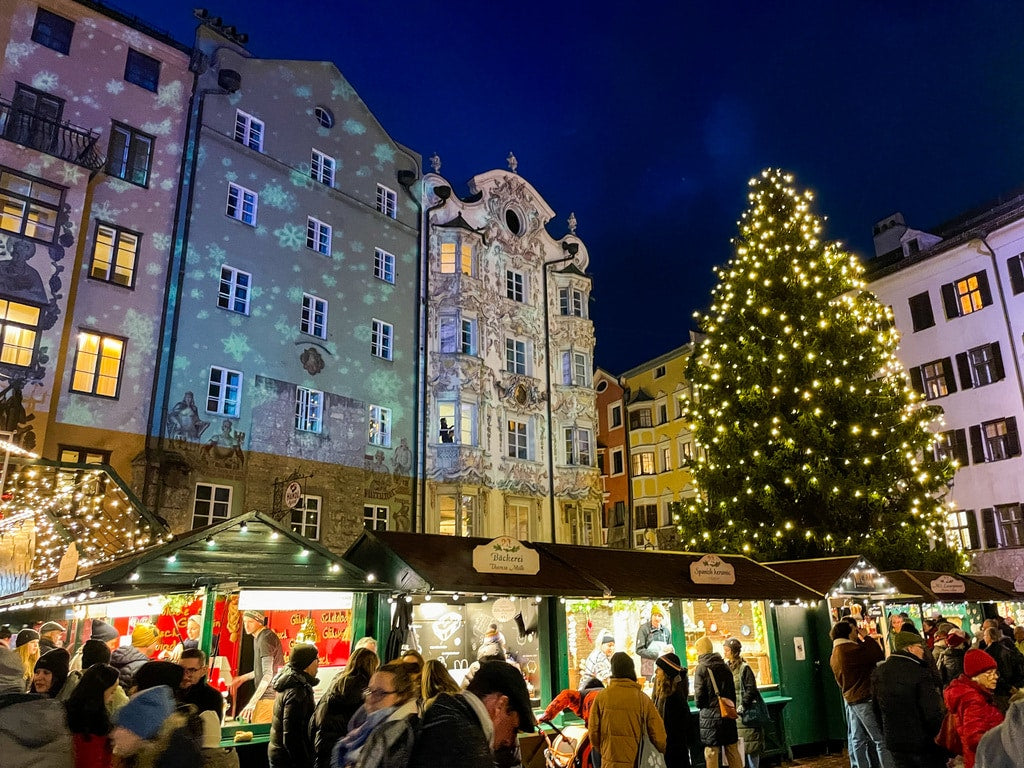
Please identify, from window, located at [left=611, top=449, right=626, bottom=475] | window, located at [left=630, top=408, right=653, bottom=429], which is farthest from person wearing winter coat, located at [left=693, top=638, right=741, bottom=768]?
window, located at [left=611, top=449, right=626, bottom=475]

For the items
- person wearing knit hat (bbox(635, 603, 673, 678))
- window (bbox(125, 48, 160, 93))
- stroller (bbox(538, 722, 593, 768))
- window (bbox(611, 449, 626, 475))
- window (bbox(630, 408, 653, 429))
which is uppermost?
window (bbox(125, 48, 160, 93))

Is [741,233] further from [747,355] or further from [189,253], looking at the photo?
[189,253]

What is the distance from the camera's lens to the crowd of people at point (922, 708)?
4652mm

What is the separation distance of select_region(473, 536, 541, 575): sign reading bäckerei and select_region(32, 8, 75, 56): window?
1720 centimetres

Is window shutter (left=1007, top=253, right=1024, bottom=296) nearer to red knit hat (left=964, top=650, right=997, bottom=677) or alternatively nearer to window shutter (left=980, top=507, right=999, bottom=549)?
window shutter (left=980, top=507, right=999, bottom=549)

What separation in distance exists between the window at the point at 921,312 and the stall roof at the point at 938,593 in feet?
46.3

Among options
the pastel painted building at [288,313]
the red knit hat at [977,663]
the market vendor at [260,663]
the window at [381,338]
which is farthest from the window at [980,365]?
the market vendor at [260,663]

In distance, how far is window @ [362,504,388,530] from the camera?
22.7 m

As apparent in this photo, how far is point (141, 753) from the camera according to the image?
403 cm

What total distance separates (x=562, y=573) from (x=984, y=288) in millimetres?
25676

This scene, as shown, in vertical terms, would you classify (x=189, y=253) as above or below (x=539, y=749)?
above

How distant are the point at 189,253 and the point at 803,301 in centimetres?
1781

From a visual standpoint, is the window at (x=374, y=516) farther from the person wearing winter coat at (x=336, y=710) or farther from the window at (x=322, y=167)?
the person wearing winter coat at (x=336, y=710)

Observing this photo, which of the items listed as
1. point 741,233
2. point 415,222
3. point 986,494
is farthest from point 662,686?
point 986,494
